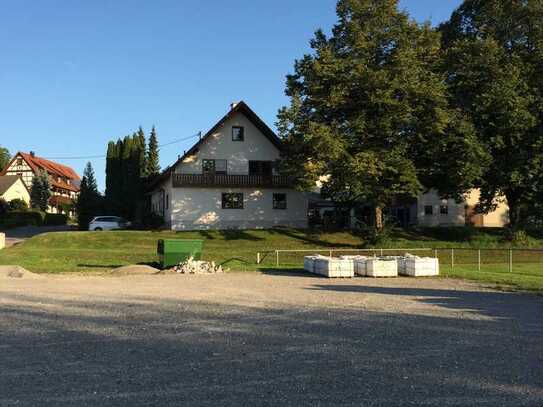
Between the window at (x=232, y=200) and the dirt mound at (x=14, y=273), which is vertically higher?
the window at (x=232, y=200)

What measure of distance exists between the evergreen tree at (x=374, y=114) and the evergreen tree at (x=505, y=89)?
1.49m

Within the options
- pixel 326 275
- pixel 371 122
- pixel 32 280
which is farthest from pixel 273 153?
pixel 32 280

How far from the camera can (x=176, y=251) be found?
22188mm

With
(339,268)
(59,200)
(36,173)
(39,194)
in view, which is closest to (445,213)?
(339,268)

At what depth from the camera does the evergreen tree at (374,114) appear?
31250 mm

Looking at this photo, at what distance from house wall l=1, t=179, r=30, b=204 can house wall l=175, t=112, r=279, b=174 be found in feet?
135

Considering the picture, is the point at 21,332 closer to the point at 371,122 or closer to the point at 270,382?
the point at 270,382

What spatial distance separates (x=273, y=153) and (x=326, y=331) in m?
34.3

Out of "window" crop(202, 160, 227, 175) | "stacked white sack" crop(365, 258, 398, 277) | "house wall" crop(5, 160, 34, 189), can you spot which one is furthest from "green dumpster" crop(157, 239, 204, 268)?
"house wall" crop(5, 160, 34, 189)

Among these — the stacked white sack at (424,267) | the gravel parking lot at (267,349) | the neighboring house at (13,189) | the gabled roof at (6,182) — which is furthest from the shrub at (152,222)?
the gabled roof at (6,182)

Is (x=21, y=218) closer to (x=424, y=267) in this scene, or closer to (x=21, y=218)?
(x=21, y=218)

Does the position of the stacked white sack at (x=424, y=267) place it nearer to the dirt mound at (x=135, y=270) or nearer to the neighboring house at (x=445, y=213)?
the dirt mound at (x=135, y=270)

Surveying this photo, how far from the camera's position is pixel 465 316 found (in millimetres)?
10875

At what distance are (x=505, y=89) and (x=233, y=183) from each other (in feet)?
67.7
